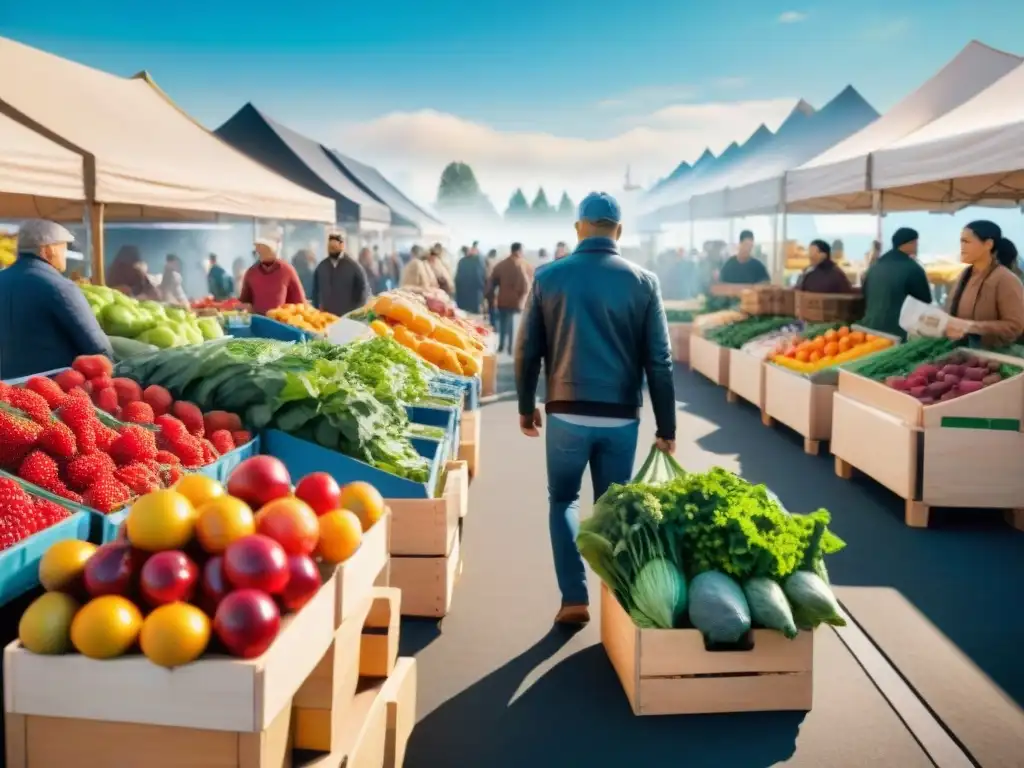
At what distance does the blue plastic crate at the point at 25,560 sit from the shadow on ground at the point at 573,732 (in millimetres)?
1370

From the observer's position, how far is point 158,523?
97.3 inches

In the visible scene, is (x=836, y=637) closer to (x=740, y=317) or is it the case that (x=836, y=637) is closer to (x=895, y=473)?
(x=895, y=473)

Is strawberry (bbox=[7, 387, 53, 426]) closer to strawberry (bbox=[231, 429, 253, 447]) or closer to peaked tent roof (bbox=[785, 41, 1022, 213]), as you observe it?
strawberry (bbox=[231, 429, 253, 447])

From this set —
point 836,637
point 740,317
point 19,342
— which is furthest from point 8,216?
point 836,637

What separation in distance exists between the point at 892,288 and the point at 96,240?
270 inches

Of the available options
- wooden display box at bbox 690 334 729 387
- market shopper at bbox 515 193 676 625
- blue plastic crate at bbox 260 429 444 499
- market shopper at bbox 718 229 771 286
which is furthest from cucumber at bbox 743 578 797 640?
market shopper at bbox 718 229 771 286

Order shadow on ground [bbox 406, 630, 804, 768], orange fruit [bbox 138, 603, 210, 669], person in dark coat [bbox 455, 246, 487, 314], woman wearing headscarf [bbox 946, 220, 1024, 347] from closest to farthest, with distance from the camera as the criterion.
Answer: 1. orange fruit [bbox 138, 603, 210, 669]
2. shadow on ground [bbox 406, 630, 804, 768]
3. woman wearing headscarf [bbox 946, 220, 1024, 347]
4. person in dark coat [bbox 455, 246, 487, 314]

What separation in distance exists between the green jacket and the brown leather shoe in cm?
571

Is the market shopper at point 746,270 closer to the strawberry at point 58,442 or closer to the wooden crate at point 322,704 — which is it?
the strawberry at point 58,442

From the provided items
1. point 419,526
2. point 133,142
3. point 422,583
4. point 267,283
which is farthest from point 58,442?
point 267,283

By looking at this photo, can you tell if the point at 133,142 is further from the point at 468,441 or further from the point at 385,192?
the point at 385,192

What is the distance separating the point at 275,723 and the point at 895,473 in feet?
17.3

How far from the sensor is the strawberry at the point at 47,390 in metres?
3.79

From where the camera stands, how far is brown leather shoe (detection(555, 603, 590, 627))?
184 inches
